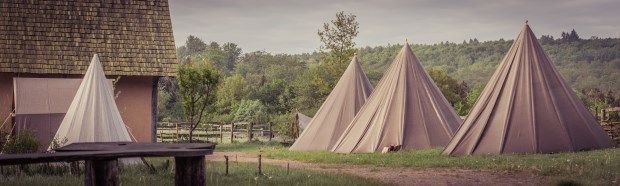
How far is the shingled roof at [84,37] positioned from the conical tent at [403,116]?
5.27m

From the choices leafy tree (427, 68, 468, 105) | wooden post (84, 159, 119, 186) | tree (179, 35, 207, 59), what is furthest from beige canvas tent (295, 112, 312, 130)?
tree (179, 35, 207, 59)

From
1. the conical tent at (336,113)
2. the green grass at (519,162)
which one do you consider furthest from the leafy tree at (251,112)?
the green grass at (519,162)

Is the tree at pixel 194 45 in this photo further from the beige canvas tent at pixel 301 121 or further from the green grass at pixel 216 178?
the green grass at pixel 216 178

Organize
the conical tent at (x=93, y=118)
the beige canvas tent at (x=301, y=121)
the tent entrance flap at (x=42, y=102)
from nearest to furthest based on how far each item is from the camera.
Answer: the conical tent at (x=93, y=118)
the tent entrance flap at (x=42, y=102)
the beige canvas tent at (x=301, y=121)

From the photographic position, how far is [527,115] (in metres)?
19.3

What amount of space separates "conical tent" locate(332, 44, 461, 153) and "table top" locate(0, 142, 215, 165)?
40.8ft

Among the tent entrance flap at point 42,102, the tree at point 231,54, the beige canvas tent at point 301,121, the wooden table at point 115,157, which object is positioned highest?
the tree at point 231,54

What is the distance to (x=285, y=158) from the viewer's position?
2078 cm

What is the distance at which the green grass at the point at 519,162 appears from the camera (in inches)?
524

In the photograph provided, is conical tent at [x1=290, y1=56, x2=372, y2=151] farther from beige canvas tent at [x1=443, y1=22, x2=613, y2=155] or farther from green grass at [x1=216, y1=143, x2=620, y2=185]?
beige canvas tent at [x1=443, y1=22, x2=613, y2=155]

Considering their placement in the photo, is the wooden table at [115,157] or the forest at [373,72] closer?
the wooden table at [115,157]

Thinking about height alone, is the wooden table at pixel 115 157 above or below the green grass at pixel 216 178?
above

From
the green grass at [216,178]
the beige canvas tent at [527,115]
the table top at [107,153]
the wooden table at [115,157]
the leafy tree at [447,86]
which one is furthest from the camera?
the leafy tree at [447,86]

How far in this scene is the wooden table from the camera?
7.98 meters
